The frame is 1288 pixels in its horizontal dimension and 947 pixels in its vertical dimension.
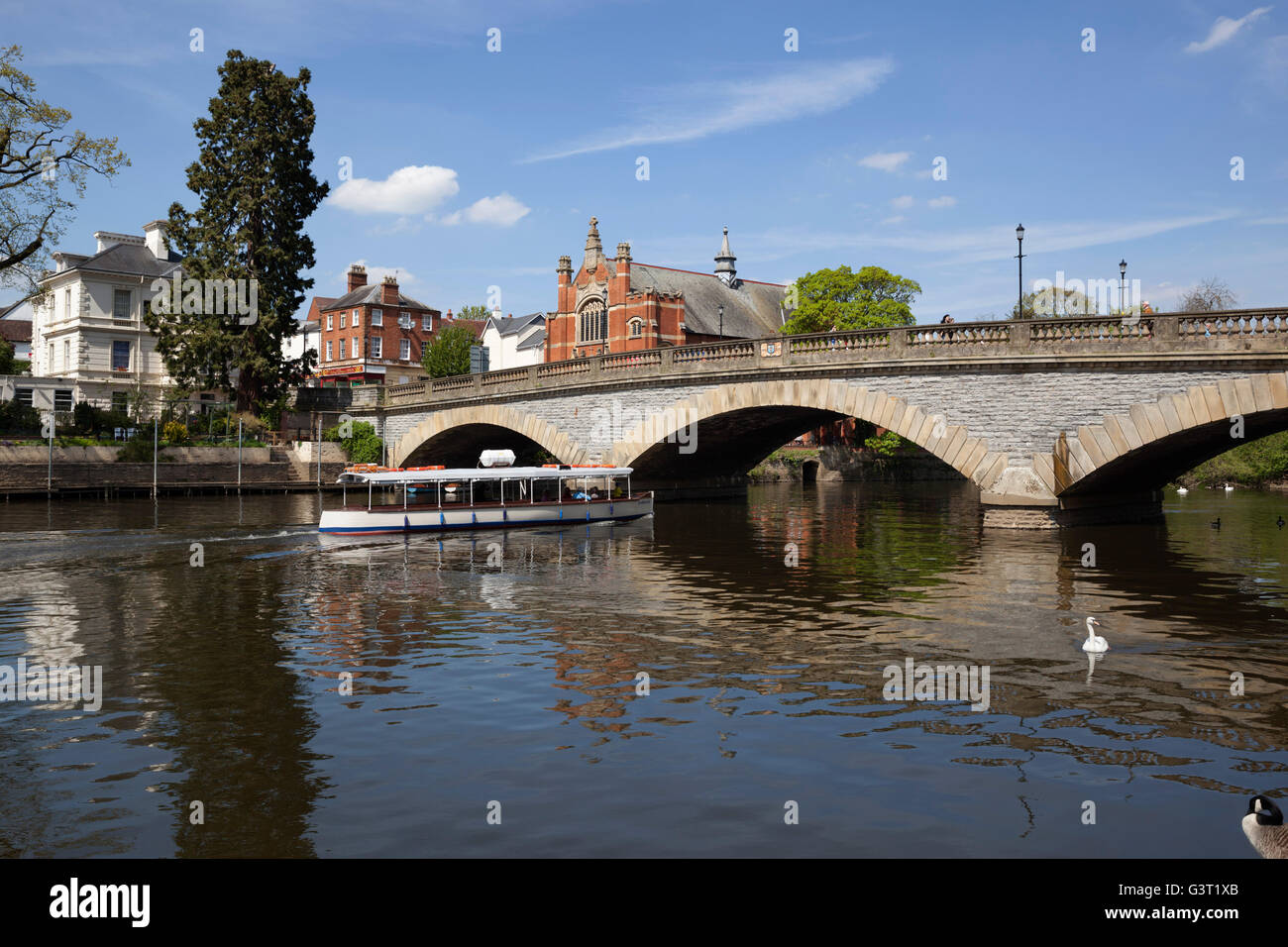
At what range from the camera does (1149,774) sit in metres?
9.38

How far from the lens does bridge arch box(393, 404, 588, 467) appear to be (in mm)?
49656

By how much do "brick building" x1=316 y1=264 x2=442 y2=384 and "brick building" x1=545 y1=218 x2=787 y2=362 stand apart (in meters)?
14.9

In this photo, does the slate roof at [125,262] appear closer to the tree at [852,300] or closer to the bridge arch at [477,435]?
the bridge arch at [477,435]

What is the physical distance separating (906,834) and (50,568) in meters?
22.5

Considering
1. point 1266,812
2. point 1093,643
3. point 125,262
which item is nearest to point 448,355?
point 125,262

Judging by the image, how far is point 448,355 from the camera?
9119cm

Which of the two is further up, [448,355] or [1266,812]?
[448,355]

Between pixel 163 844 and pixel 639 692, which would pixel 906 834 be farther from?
pixel 163 844

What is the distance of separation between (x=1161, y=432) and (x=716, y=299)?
66946mm

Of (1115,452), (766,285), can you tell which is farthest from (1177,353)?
(766,285)

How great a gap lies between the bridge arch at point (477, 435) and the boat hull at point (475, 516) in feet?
29.1

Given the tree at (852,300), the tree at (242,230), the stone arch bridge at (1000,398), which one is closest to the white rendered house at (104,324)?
the tree at (242,230)

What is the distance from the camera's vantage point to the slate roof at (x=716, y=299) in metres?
87.0

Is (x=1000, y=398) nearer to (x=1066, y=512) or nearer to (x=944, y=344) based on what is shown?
(x=944, y=344)
